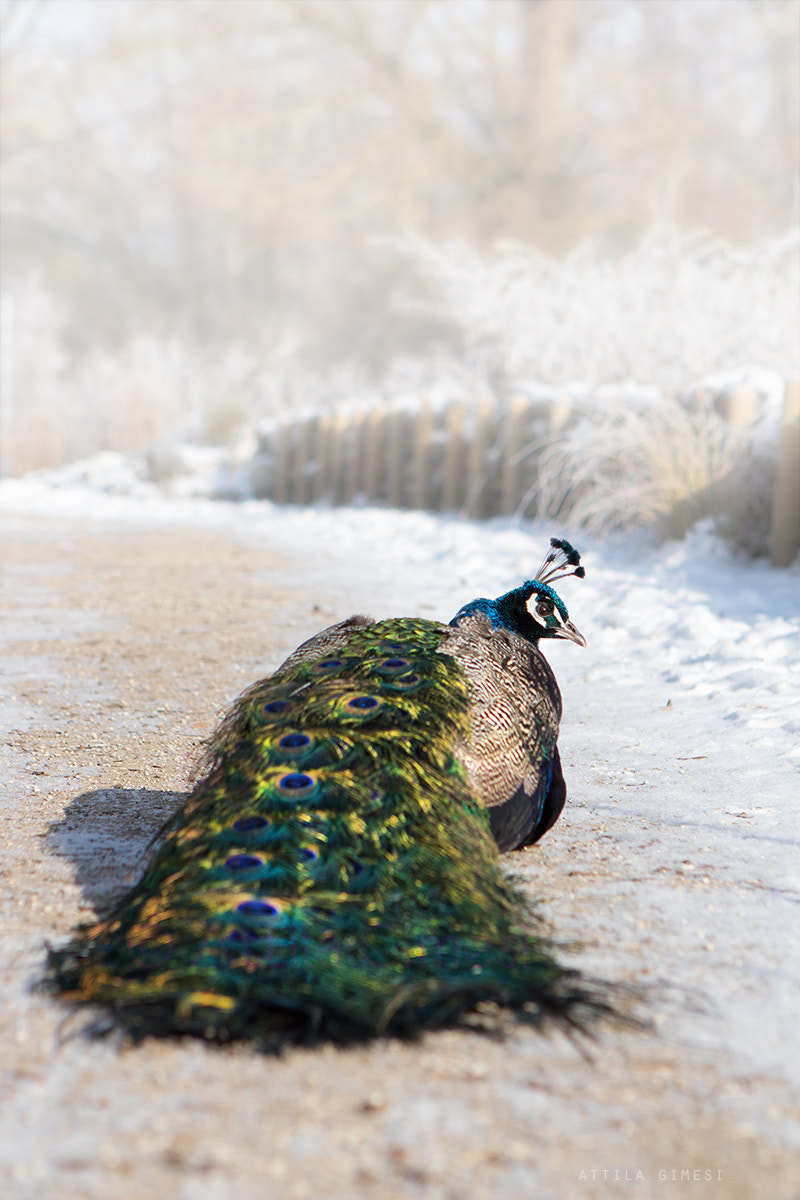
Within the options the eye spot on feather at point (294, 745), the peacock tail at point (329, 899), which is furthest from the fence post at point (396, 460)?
the eye spot on feather at point (294, 745)

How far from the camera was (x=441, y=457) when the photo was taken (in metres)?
11.4

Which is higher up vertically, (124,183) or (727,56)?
(727,56)

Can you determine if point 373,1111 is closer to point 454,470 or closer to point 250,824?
point 250,824

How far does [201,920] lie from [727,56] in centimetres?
2952

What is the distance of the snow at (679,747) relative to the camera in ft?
6.85

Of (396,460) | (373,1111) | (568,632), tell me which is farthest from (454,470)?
(373,1111)

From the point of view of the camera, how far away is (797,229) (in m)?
10.2

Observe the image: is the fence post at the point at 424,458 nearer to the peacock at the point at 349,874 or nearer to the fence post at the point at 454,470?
the fence post at the point at 454,470

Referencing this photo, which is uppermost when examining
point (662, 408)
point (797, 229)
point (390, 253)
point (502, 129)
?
point (502, 129)

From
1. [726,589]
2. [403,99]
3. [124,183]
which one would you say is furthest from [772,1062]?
[124,183]

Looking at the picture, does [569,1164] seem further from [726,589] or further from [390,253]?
[390,253]

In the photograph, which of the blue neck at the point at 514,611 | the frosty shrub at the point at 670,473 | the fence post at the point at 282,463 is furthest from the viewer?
the fence post at the point at 282,463

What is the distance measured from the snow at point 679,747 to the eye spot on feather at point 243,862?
0.67 meters

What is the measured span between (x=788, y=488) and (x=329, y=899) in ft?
17.3
